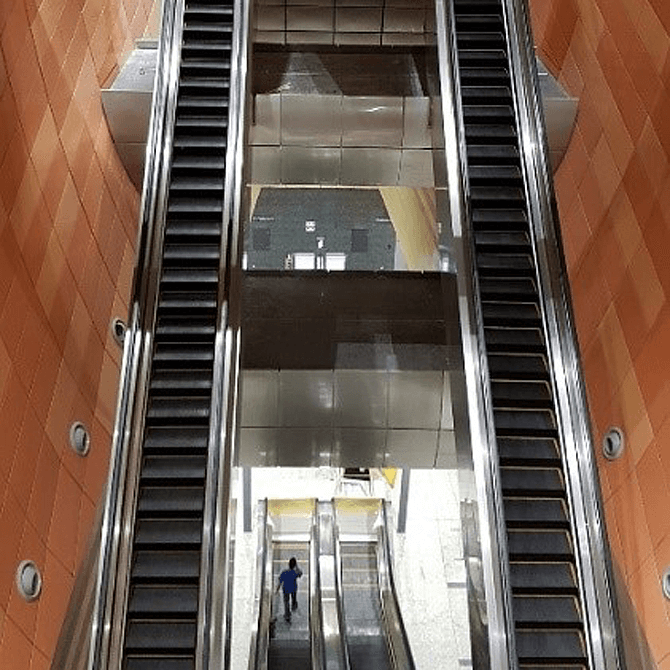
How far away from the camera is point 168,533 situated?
23.3 ft

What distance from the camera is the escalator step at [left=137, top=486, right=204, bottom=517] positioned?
7188 mm

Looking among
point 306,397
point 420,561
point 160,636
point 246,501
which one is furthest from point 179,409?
point 246,501

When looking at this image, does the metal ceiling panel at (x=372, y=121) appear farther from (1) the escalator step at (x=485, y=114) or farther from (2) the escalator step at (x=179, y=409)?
(2) the escalator step at (x=179, y=409)

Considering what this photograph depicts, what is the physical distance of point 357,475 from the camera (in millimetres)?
20703

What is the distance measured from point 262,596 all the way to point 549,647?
6.96m

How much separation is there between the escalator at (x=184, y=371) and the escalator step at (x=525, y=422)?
2370mm

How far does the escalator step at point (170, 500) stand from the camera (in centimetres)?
719

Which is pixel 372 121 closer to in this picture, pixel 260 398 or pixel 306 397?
pixel 306 397

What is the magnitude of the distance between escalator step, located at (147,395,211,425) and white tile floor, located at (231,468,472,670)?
2.73 meters

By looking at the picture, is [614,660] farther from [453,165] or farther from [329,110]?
[329,110]


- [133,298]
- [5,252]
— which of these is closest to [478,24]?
[133,298]

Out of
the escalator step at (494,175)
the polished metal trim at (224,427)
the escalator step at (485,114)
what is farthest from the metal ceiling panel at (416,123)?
the polished metal trim at (224,427)

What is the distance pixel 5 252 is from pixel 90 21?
367cm

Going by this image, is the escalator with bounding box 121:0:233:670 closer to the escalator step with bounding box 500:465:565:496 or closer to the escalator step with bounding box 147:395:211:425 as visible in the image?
the escalator step with bounding box 147:395:211:425
